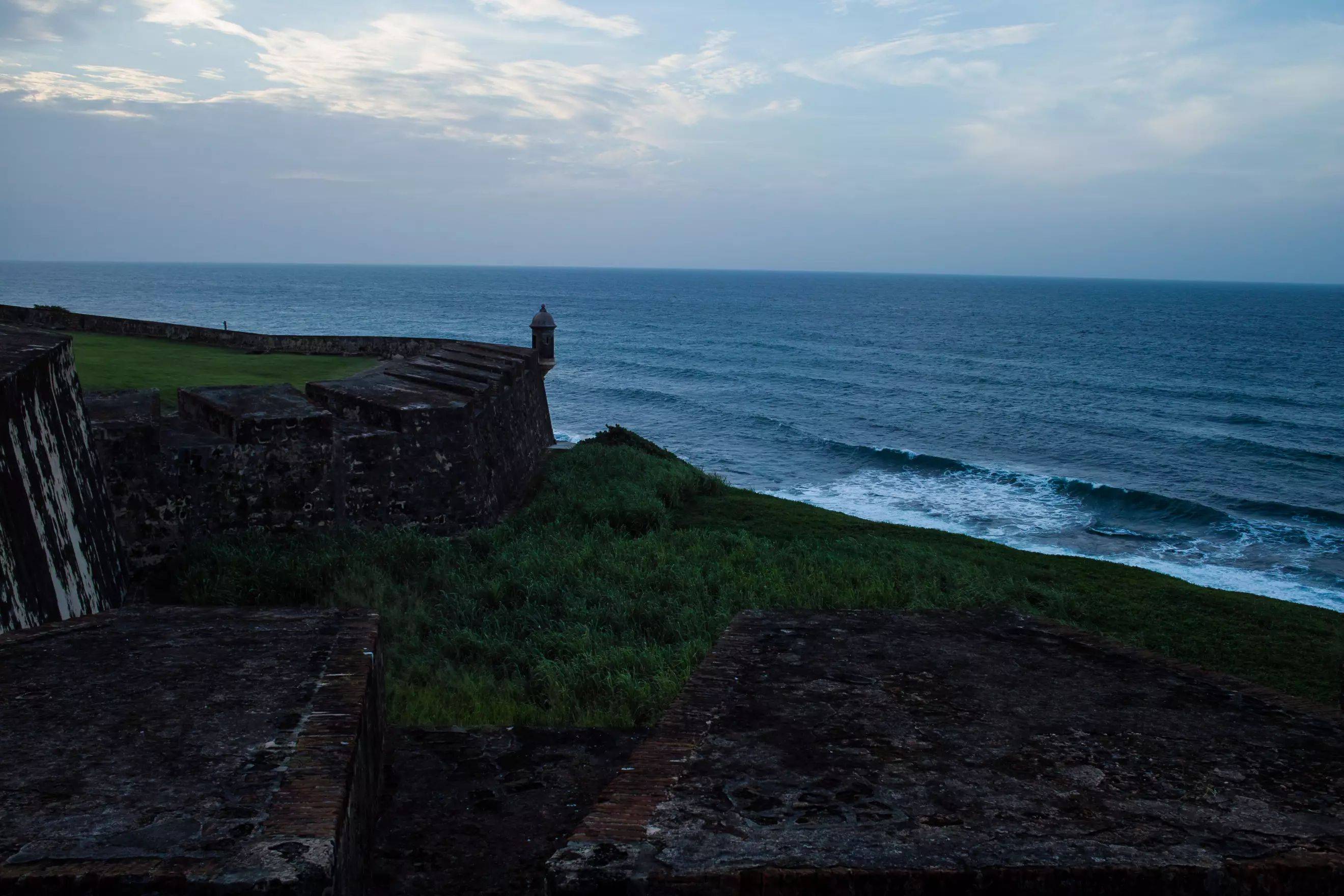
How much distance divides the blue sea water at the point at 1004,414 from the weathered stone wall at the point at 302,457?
710 inches

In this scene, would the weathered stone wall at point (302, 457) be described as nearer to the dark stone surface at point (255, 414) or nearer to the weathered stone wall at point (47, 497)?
the dark stone surface at point (255, 414)

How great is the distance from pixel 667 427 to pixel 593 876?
40734 millimetres

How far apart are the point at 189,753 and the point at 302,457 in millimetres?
8239

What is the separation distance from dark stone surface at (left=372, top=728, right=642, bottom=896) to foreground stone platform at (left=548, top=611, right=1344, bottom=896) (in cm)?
75

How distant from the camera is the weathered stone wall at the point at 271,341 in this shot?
62.7ft

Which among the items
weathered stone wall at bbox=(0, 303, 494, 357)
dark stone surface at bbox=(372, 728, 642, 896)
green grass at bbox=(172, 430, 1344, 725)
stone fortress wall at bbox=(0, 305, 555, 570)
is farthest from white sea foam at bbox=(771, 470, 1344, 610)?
dark stone surface at bbox=(372, 728, 642, 896)

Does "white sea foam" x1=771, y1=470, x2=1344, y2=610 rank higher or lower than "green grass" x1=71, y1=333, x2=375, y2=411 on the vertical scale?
lower

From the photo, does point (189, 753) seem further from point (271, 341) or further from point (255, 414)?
point (271, 341)

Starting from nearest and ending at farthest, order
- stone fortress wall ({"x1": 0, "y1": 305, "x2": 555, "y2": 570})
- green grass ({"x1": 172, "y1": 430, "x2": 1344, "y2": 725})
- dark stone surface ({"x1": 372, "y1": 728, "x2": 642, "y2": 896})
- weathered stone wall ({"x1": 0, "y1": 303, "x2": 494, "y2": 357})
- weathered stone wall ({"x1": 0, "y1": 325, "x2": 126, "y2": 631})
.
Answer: dark stone surface ({"x1": 372, "y1": 728, "x2": 642, "y2": 896})
weathered stone wall ({"x1": 0, "y1": 325, "x2": 126, "y2": 631})
green grass ({"x1": 172, "y1": 430, "x2": 1344, "y2": 725})
stone fortress wall ({"x1": 0, "y1": 305, "x2": 555, "y2": 570})
weathered stone wall ({"x1": 0, "y1": 303, "x2": 494, "y2": 357})

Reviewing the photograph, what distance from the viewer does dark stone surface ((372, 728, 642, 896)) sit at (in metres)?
3.77

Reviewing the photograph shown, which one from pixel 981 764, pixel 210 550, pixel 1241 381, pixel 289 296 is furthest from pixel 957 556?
pixel 289 296

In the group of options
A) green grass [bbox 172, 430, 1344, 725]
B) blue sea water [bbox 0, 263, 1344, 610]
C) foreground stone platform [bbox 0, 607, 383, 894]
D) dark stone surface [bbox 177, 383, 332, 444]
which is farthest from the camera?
blue sea water [bbox 0, 263, 1344, 610]

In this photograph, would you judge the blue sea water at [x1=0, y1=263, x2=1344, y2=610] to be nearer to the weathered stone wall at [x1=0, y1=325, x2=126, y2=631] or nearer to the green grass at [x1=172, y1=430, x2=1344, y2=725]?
the green grass at [x1=172, y1=430, x2=1344, y2=725]

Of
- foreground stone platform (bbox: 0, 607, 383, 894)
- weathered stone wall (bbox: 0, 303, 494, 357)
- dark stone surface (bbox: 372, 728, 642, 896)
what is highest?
weathered stone wall (bbox: 0, 303, 494, 357)
